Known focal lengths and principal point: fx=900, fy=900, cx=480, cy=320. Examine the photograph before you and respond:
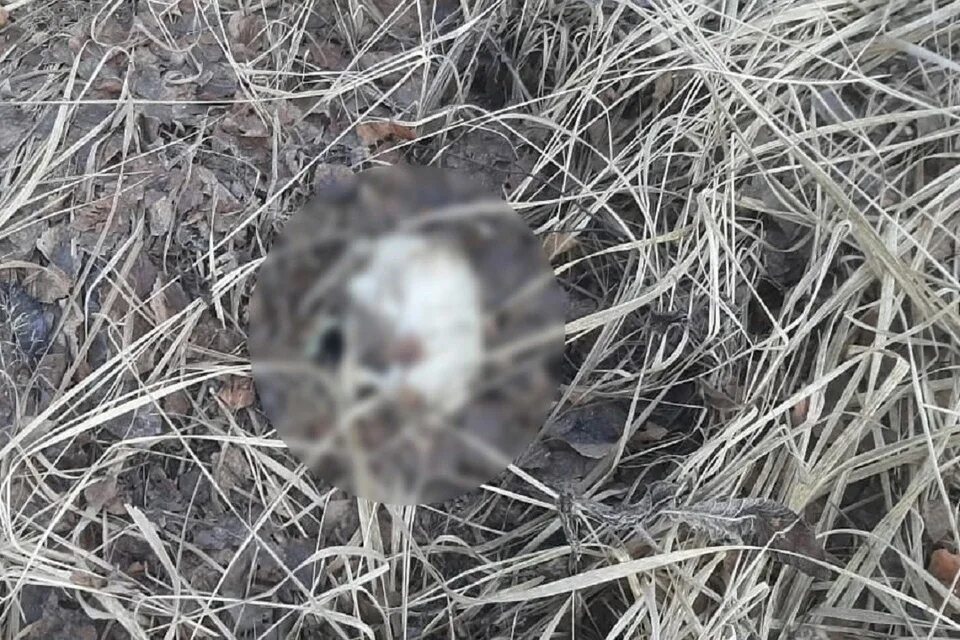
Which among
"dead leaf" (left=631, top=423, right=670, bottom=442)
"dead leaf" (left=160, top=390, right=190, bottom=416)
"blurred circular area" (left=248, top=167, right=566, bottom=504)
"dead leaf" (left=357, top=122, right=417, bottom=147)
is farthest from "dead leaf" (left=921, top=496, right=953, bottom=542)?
"dead leaf" (left=160, top=390, right=190, bottom=416)

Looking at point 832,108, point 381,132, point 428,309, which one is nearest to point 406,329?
point 428,309

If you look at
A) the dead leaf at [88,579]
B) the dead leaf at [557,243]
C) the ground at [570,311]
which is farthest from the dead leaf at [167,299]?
the dead leaf at [557,243]

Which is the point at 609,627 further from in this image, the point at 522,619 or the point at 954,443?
the point at 954,443

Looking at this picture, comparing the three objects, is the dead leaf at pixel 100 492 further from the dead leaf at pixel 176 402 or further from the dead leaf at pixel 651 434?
the dead leaf at pixel 651 434

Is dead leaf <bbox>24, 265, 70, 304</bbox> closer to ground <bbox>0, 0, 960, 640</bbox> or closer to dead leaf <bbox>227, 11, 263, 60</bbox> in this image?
ground <bbox>0, 0, 960, 640</bbox>

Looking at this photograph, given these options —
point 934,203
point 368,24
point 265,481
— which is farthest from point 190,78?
point 934,203

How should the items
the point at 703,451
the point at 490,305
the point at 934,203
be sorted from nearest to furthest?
the point at 490,305
the point at 703,451
the point at 934,203

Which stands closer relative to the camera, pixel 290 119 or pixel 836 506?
pixel 836 506
